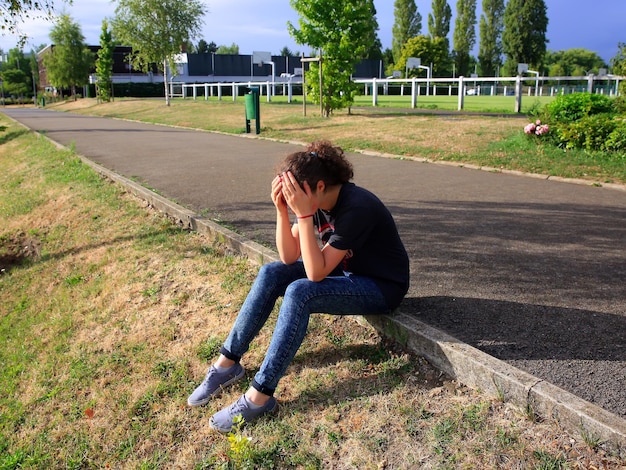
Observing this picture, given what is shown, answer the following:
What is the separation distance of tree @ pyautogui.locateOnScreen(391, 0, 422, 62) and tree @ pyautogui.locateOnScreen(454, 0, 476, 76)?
5.19m

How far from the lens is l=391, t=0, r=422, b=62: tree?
7500 centimetres

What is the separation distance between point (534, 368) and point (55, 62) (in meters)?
55.9

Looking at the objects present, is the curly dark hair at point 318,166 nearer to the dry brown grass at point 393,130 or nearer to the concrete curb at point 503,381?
the concrete curb at point 503,381

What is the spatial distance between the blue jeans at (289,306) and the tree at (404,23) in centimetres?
7642

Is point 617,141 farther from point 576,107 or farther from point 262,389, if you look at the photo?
point 262,389

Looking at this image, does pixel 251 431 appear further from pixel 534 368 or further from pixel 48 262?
pixel 48 262

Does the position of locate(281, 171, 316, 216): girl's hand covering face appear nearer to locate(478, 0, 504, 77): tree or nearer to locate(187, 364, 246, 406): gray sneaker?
locate(187, 364, 246, 406): gray sneaker

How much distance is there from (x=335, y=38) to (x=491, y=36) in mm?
62185

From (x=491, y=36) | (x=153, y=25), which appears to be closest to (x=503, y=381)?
(x=153, y=25)

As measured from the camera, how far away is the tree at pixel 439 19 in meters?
74.4

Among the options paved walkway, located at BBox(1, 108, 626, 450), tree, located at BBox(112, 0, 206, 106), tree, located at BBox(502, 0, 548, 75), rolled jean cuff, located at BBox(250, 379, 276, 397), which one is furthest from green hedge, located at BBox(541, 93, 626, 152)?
tree, located at BBox(502, 0, 548, 75)

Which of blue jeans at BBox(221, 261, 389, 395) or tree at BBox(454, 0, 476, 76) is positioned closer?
blue jeans at BBox(221, 261, 389, 395)

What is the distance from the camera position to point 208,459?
2.72 m

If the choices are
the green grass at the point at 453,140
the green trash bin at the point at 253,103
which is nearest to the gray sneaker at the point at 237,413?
the green grass at the point at 453,140
